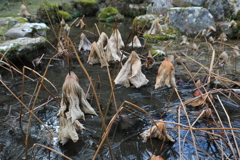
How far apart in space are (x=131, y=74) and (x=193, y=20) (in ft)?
19.8

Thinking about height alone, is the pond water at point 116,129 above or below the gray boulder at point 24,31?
below

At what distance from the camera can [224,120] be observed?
2.78 m

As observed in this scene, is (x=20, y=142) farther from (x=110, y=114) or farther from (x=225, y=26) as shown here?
(x=225, y=26)

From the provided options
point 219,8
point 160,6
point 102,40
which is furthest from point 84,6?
point 102,40

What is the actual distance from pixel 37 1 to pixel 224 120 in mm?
14685

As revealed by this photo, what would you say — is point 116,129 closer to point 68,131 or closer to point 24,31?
point 68,131

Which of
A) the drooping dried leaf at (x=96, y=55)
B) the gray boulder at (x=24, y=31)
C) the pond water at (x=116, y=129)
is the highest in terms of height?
the drooping dried leaf at (x=96, y=55)

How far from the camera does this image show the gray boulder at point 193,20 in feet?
22.4

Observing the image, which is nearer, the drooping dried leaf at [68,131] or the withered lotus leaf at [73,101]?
the withered lotus leaf at [73,101]

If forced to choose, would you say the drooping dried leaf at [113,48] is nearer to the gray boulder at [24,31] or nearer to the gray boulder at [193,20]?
the gray boulder at [24,31]

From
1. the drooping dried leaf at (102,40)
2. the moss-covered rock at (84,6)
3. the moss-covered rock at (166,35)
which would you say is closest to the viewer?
the drooping dried leaf at (102,40)

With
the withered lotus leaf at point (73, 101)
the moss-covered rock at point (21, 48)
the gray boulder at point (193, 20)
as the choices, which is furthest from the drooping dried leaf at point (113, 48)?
the gray boulder at point (193, 20)

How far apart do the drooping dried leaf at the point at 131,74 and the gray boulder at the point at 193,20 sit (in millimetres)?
5577

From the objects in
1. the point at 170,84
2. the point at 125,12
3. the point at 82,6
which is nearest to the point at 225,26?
the point at 170,84
